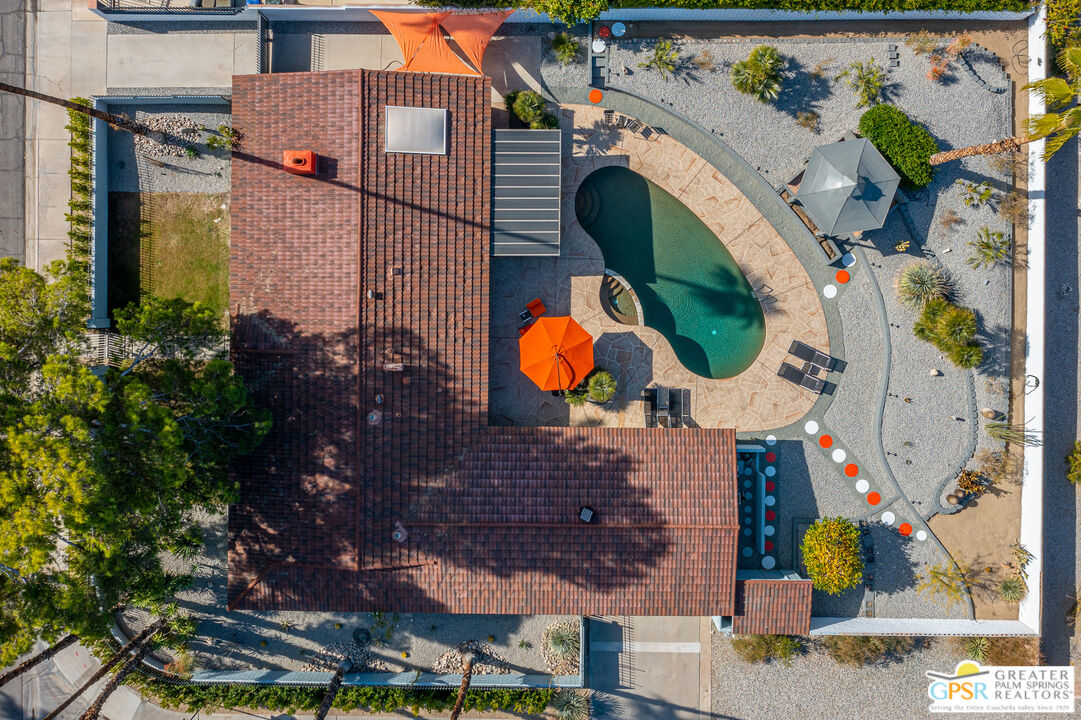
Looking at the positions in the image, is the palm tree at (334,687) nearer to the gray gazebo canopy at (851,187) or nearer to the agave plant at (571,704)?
the agave plant at (571,704)

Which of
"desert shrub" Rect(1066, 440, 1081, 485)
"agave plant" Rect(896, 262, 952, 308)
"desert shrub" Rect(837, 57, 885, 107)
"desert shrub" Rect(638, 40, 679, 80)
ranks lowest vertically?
"desert shrub" Rect(1066, 440, 1081, 485)

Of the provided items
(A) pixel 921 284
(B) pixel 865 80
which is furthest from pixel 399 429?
(B) pixel 865 80

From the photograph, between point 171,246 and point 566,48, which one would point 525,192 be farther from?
point 171,246

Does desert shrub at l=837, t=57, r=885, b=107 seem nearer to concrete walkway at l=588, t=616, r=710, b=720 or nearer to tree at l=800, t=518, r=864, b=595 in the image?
tree at l=800, t=518, r=864, b=595

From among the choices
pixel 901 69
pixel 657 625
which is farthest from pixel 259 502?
pixel 901 69

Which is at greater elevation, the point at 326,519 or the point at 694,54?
the point at 694,54

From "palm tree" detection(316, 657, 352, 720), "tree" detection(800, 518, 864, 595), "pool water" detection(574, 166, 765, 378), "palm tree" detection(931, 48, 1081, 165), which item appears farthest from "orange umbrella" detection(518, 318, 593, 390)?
"palm tree" detection(931, 48, 1081, 165)

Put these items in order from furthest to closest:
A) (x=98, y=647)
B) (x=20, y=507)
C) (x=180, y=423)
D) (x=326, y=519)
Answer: (x=98, y=647), (x=326, y=519), (x=180, y=423), (x=20, y=507)

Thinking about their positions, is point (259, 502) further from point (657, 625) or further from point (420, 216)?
point (657, 625)
